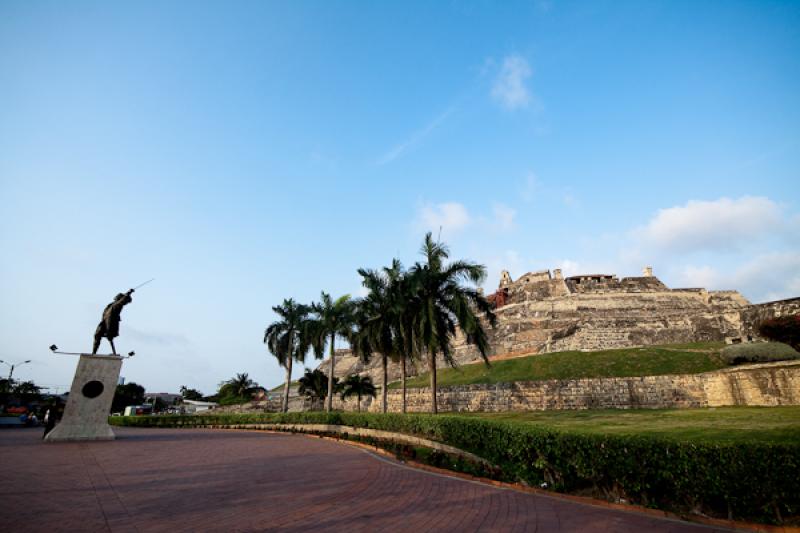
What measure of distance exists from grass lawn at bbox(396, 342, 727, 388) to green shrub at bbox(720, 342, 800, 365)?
8.62 ft

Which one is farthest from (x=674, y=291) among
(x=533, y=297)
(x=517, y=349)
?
(x=517, y=349)

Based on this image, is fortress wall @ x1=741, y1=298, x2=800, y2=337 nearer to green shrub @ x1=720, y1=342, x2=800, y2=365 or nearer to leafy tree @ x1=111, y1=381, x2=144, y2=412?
green shrub @ x1=720, y1=342, x2=800, y2=365

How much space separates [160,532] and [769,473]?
9727 millimetres

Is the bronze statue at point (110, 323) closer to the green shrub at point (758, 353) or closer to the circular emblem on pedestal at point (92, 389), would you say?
the circular emblem on pedestal at point (92, 389)

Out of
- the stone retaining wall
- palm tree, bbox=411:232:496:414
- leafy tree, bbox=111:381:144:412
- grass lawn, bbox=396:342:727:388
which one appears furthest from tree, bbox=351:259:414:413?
leafy tree, bbox=111:381:144:412

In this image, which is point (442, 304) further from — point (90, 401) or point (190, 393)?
point (190, 393)

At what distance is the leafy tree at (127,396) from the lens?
66250 mm

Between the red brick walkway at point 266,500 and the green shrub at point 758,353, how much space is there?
21.3 metres

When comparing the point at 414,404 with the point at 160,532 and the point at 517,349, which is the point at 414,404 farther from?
the point at 160,532

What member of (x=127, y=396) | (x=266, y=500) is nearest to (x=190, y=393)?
(x=127, y=396)

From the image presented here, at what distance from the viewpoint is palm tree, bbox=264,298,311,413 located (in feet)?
122

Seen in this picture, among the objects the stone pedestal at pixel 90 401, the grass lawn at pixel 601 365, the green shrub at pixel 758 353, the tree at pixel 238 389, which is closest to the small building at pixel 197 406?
the tree at pixel 238 389

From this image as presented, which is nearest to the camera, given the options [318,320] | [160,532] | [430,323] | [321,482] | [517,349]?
Result: [160,532]

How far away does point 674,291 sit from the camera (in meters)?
54.7
